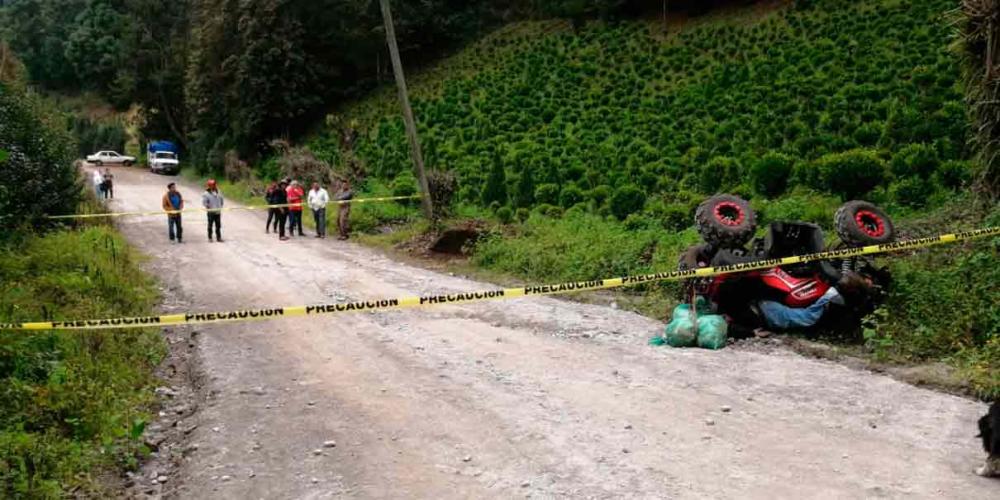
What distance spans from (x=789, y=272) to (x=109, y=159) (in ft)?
173

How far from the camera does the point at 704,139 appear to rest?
24.2m

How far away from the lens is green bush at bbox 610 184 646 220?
18.0 m

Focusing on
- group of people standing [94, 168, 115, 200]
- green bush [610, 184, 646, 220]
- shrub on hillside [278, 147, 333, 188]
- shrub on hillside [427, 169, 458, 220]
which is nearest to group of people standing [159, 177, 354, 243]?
shrub on hillside [427, 169, 458, 220]

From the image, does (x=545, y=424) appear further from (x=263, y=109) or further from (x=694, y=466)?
(x=263, y=109)

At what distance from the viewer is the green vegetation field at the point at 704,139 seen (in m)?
10.4

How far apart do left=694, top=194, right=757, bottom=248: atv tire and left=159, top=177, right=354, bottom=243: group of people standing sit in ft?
39.7

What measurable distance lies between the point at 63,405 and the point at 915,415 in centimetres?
670

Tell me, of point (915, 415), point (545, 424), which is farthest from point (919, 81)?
point (545, 424)

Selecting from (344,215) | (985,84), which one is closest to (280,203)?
(344,215)

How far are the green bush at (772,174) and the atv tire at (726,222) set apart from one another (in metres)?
8.26

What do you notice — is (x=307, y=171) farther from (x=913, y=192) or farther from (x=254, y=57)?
(x=913, y=192)

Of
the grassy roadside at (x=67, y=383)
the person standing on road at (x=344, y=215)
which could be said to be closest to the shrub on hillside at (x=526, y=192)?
the person standing on road at (x=344, y=215)

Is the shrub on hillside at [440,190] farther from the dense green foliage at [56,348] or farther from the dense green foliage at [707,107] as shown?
the dense green foliage at [56,348]

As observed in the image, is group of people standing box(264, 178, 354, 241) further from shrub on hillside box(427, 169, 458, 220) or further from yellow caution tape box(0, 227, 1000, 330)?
yellow caution tape box(0, 227, 1000, 330)
